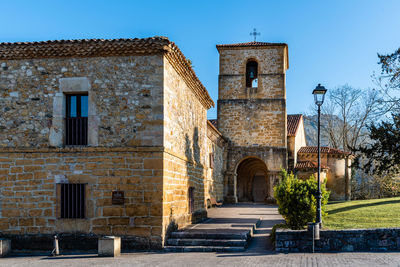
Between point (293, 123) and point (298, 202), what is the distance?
21431 mm

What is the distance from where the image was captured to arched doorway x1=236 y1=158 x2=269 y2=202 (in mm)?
32588

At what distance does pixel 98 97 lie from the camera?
449 inches

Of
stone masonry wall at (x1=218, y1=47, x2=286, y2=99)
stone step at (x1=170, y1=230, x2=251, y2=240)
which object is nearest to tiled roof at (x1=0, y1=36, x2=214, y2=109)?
stone step at (x1=170, y1=230, x2=251, y2=240)

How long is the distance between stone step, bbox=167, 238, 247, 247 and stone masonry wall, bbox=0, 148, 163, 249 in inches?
19.3

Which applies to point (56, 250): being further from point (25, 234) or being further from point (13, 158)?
point (13, 158)

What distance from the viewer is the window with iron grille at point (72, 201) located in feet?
36.6

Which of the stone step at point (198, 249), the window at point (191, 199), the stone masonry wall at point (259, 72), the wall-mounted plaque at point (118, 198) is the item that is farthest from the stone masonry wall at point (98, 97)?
the stone masonry wall at point (259, 72)

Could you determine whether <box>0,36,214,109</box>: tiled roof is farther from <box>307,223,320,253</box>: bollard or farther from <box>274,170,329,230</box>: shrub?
<box>307,223,320,253</box>: bollard

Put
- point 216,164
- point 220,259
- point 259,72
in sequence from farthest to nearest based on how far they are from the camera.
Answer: point 259,72 → point 216,164 → point 220,259

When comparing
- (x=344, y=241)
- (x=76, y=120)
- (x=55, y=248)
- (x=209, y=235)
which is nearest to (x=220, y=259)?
(x=209, y=235)

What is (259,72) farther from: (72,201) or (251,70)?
(72,201)

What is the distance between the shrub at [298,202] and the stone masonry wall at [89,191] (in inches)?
141

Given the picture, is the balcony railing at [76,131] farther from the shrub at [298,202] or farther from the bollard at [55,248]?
the shrub at [298,202]

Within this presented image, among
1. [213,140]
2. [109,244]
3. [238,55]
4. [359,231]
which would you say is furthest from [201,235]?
[238,55]
